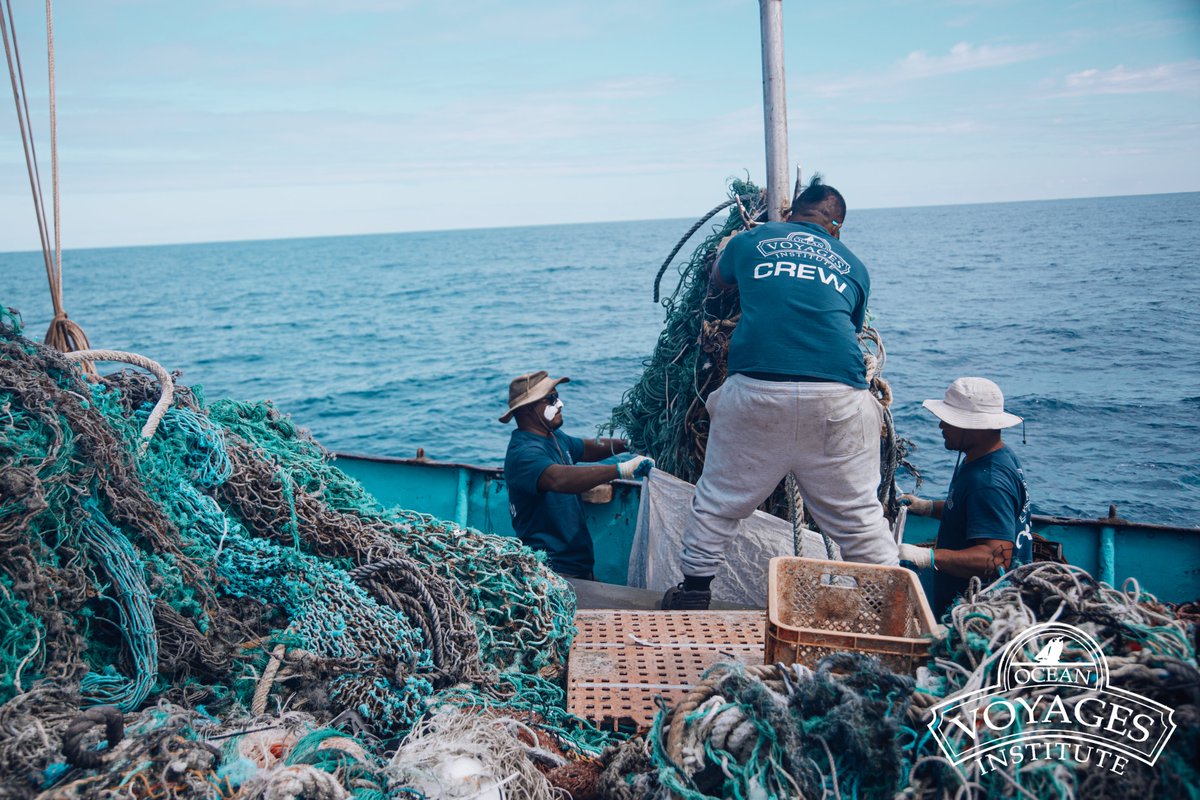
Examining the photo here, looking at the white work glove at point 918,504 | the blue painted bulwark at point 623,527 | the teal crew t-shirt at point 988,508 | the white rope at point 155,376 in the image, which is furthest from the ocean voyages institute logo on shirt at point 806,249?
the white rope at point 155,376

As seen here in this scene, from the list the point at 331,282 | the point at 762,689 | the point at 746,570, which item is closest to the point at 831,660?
the point at 762,689

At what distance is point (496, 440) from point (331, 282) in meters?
52.9

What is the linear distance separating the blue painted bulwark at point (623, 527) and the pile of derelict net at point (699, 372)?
0.63 m

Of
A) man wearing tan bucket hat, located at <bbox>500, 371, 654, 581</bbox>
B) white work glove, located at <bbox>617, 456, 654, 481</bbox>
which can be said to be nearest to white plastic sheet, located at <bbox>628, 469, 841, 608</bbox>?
white work glove, located at <bbox>617, 456, 654, 481</bbox>

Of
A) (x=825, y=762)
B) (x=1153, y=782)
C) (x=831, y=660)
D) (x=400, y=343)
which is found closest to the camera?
(x=1153, y=782)

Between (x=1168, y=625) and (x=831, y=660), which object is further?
(x=831, y=660)

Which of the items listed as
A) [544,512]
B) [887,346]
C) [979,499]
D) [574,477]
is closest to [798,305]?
[979,499]

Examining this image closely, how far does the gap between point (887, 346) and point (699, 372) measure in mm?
16256

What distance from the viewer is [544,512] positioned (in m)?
4.57

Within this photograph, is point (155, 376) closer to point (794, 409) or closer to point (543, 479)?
point (543, 479)

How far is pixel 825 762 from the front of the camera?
2049 millimetres

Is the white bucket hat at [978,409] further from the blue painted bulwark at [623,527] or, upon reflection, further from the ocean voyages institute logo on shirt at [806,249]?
the blue painted bulwark at [623,527]

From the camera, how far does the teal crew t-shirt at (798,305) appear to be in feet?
12.0

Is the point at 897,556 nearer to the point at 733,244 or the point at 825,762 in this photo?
the point at 733,244
